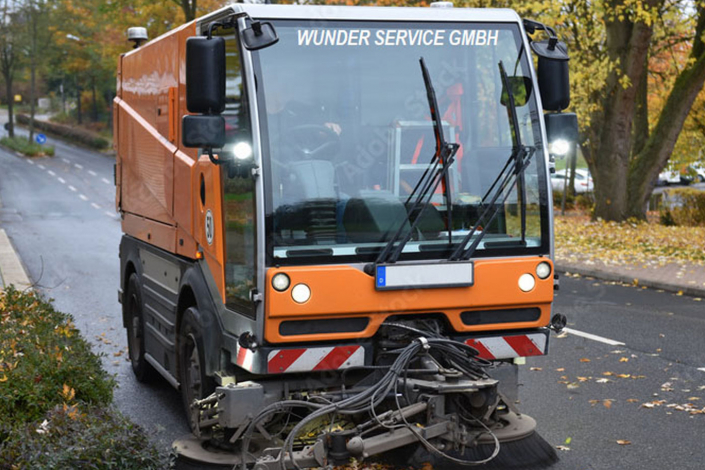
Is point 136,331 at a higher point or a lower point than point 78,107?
lower

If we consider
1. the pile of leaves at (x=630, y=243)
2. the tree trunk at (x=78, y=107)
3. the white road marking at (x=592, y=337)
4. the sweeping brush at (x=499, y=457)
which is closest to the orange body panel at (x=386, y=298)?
the sweeping brush at (x=499, y=457)

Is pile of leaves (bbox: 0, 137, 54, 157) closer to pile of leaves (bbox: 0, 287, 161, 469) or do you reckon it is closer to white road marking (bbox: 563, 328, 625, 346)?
white road marking (bbox: 563, 328, 625, 346)

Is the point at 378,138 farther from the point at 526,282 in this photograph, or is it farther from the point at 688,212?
the point at 688,212

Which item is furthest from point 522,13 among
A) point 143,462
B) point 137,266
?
point 143,462

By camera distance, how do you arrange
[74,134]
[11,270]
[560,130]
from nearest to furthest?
[560,130]
[11,270]
[74,134]

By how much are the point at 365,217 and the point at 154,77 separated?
9.01 feet

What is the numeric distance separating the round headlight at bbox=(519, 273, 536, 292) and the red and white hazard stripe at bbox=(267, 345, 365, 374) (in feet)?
3.36

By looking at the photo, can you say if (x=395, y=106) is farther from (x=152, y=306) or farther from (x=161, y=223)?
(x=152, y=306)

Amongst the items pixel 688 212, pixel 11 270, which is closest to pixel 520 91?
pixel 11 270

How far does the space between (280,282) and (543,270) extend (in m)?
1.60

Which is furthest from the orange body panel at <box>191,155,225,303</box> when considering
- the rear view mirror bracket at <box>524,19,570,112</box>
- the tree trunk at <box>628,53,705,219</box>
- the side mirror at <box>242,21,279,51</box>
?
the tree trunk at <box>628,53,705,219</box>

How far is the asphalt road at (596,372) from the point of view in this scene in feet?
22.6

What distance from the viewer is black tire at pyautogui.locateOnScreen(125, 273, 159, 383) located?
29.3 ft

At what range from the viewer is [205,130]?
226 inches
